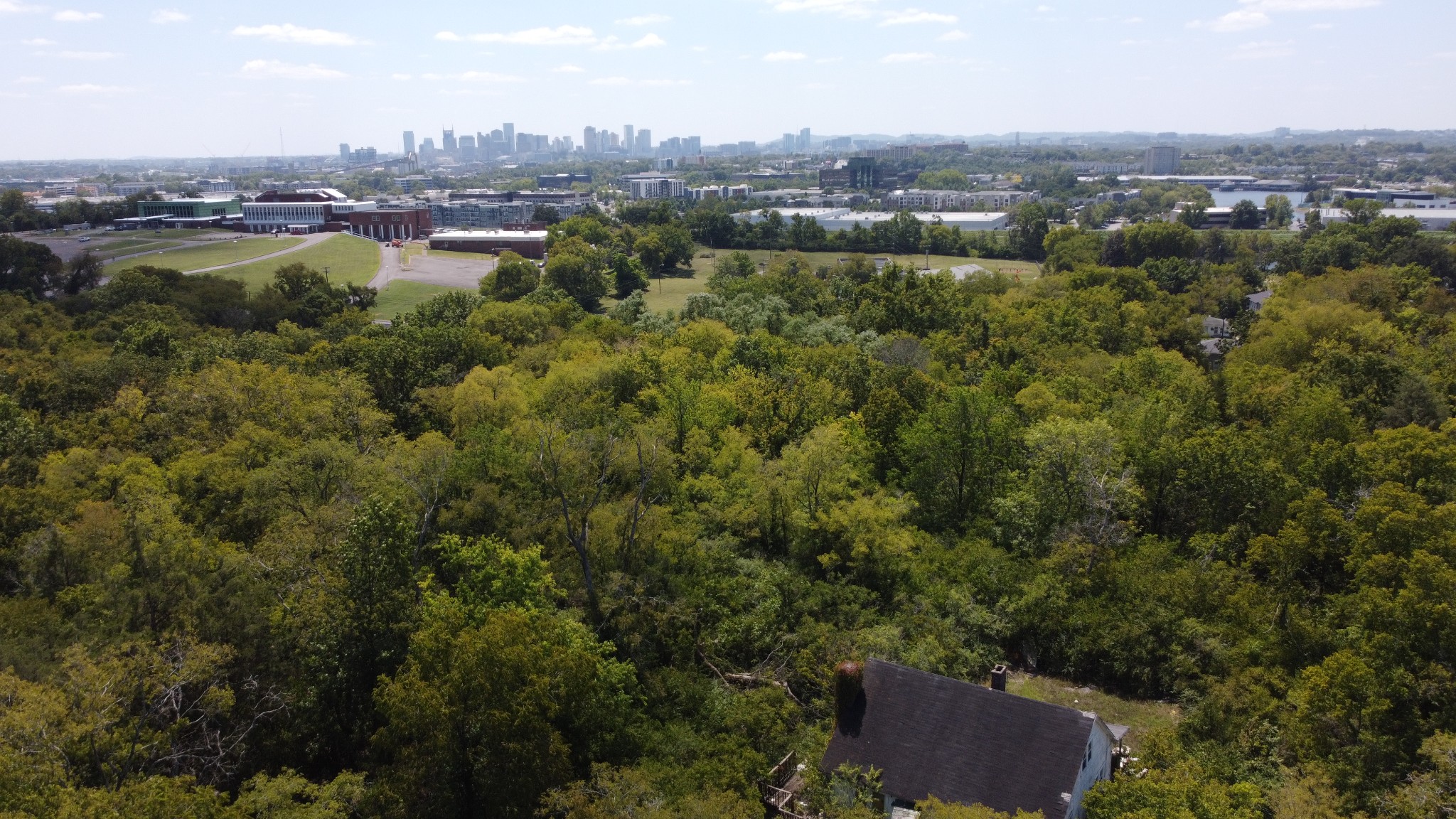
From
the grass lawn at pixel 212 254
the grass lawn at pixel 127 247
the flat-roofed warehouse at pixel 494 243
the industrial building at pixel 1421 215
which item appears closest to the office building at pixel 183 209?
the grass lawn at pixel 127 247

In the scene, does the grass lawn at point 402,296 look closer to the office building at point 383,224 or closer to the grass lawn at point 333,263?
the grass lawn at point 333,263

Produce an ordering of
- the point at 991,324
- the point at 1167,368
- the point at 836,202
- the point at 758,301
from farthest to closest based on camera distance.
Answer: the point at 836,202, the point at 758,301, the point at 991,324, the point at 1167,368

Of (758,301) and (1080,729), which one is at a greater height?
(758,301)

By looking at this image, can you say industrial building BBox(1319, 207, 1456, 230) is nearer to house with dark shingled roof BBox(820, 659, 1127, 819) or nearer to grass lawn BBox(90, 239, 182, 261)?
house with dark shingled roof BBox(820, 659, 1127, 819)

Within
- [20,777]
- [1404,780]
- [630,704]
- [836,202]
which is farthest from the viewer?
[836,202]

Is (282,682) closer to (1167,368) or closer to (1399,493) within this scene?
(1399,493)

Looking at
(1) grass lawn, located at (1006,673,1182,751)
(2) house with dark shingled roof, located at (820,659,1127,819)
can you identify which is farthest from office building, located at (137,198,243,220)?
(2) house with dark shingled roof, located at (820,659,1127,819)

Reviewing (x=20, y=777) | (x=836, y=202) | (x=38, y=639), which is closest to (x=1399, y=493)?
(x=20, y=777)
